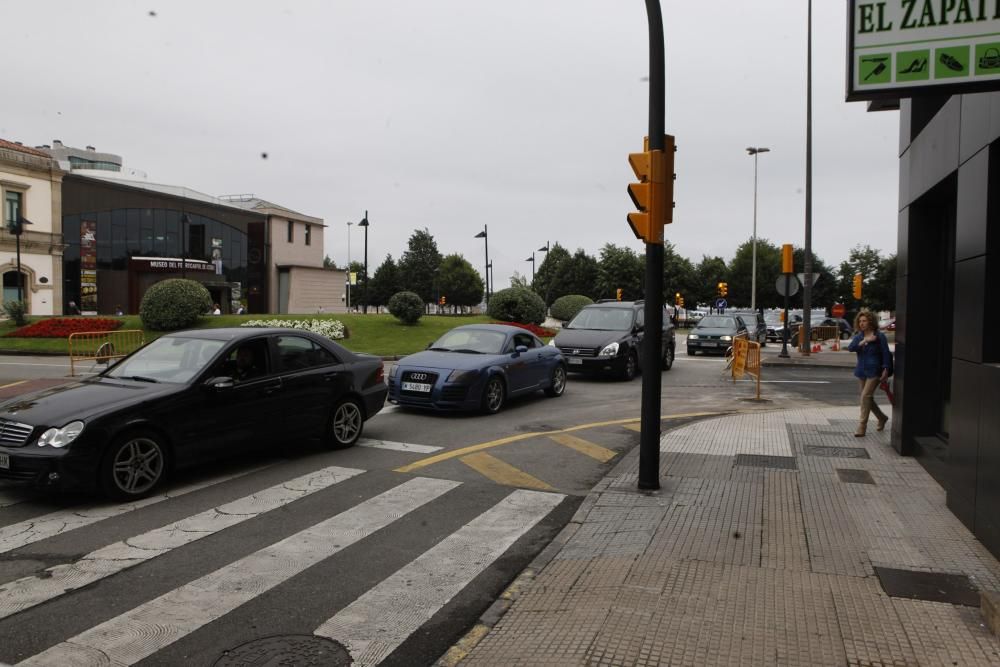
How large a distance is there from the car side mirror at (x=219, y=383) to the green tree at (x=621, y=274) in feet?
196

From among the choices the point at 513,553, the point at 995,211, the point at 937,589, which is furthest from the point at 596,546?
the point at 995,211

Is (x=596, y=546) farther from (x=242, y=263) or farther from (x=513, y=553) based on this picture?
(x=242, y=263)

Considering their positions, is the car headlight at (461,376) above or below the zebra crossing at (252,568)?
above

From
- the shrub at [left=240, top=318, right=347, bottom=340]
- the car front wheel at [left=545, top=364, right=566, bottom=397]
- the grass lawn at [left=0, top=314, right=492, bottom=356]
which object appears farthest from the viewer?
the shrub at [left=240, top=318, right=347, bottom=340]

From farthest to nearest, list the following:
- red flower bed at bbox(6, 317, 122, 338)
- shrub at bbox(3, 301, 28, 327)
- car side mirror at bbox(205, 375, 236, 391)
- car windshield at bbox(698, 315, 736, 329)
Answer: shrub at bbox(3, 301, 28, 327) → red flower bed at bbox(6, 317, 122, 338) → car windshield at bbox(698, 315, 736, 329) → car side mirror at bbox(205, 375, 236, 391)

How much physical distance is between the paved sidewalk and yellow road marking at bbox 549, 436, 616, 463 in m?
1.20

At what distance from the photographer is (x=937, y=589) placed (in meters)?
4.44

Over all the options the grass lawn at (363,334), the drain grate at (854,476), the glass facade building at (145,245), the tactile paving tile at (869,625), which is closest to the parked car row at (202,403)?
the drain grate at (854,476)

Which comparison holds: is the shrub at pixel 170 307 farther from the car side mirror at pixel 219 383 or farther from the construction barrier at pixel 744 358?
the car side mirror at pixel 219 383

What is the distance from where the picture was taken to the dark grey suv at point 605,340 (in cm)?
1652

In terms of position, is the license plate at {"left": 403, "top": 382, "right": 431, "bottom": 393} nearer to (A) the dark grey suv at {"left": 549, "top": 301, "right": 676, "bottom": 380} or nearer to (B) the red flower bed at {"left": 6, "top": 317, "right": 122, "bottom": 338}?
(A) the dark grey suv at {"left": 549, "top": 301, "right": 676, "bottom": 380}

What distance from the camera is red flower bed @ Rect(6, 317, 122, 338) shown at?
28.7 meters

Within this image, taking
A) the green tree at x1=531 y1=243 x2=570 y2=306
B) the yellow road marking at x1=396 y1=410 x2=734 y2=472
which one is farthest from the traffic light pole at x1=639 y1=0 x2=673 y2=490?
the green tree at x1=531 y1=243 x2=570 y2=306

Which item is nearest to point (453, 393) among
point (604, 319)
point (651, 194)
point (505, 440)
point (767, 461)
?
point (505, 440)
